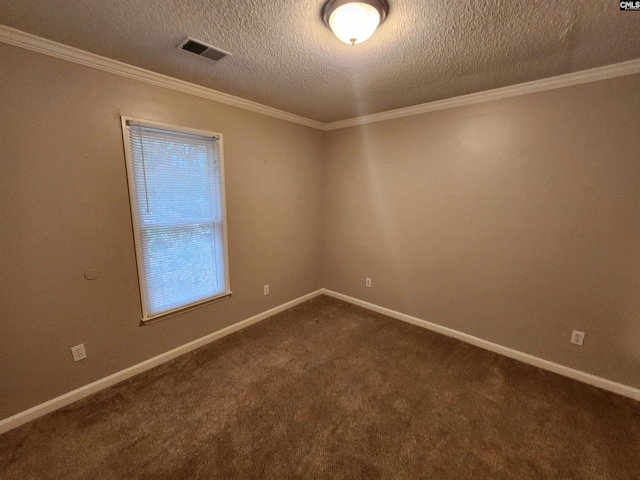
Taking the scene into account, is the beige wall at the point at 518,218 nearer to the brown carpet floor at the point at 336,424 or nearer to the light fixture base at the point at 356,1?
the brown carpet floor at the point at 336,424

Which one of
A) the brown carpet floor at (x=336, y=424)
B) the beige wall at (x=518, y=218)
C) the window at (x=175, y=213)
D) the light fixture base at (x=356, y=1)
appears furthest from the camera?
the window at (x=175, y=213)

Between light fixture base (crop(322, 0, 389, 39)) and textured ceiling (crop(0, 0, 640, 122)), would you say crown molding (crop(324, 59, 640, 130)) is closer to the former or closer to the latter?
textured ceiling (crop(0, 0, 640, 122))

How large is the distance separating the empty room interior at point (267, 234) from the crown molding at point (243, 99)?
2 cm

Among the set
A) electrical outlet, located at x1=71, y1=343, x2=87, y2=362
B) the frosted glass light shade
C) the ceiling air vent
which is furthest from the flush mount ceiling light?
electrical outlet, located at x1=71, y1=343, x2=87, y2=362

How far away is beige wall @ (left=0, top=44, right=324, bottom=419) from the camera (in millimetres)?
1568

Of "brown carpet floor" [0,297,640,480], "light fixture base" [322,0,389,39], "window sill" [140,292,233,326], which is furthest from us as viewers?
"window sill" [140,292,233,326]

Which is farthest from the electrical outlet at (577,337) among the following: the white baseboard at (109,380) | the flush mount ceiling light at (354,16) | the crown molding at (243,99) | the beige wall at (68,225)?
the beige wall at (68,225)

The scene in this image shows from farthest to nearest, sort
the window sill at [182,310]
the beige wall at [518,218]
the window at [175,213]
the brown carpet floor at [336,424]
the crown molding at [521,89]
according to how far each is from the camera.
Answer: the window sill at [182,310] → the window at [175,213] → the beige wall at [518,218] → the crown molding at [521,89] → the brown carpet floor at [336,424]

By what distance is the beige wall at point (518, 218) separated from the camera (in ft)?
6.23

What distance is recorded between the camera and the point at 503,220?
234 centimetres

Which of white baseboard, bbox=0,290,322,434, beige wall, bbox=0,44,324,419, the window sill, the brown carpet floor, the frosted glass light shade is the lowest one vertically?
the brown carpet floor

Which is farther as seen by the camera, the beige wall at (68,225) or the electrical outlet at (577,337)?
the electrical outlet at (577,337)

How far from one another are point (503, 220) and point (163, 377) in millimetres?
3179

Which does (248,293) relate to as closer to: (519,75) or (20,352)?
(20,352)
